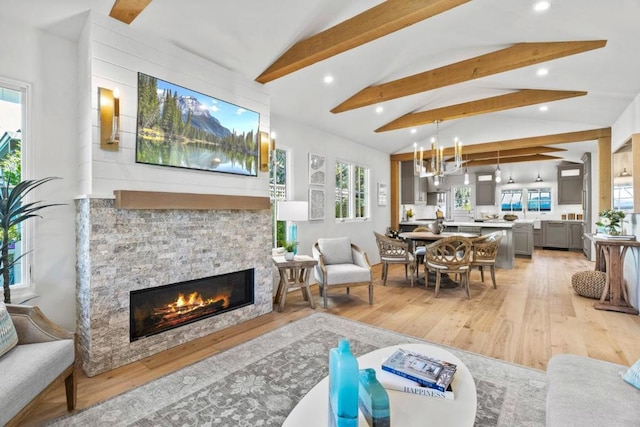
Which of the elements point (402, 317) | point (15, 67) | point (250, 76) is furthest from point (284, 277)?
point (15, 67)

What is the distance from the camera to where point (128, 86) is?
2.72 meters

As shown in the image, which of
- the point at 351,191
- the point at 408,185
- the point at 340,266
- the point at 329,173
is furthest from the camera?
the point at 408,185

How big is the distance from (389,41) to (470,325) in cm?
346

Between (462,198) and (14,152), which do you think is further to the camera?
(462,198)

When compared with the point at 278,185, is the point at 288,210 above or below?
below

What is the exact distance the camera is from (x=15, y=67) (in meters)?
2.47

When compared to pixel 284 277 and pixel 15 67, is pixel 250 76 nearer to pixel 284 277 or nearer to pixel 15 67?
pixel 15 67

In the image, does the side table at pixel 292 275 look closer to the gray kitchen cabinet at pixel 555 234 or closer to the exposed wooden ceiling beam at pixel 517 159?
the exposed wooden ceiling beam at pixel 517 159

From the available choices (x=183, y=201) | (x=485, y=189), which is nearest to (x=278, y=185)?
(x=183, y=201)

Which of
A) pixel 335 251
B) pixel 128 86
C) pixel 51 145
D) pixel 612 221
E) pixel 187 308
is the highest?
pixel 128 86

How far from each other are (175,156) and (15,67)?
1293 mm

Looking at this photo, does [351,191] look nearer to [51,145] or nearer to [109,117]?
[109,117]

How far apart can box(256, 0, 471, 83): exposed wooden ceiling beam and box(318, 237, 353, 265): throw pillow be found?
2.38m

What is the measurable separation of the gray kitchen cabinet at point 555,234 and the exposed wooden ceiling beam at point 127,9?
11.3m
